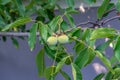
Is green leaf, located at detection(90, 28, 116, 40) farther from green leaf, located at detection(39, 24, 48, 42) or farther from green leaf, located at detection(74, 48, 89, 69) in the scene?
green leaf, located at detection(39, 24, 48, 42)

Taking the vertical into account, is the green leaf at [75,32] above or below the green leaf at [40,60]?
above

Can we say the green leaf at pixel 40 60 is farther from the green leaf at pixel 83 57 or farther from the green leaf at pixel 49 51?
the green leaf at pixel 83 57

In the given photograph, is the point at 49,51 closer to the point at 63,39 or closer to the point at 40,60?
the point at 40,60

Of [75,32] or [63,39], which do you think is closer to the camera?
[63,39]

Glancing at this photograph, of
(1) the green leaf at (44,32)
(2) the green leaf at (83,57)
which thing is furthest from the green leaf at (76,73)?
(1) the green leaf at (44,32)

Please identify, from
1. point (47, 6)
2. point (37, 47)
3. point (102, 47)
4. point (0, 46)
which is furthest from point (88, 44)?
point (0, 46)

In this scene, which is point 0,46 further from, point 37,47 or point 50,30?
point 50,30

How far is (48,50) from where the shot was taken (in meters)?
1.15

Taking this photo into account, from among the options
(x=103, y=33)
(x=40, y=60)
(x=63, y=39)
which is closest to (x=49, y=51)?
(x=40, y=60)

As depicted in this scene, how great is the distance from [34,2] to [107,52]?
42.5 inches

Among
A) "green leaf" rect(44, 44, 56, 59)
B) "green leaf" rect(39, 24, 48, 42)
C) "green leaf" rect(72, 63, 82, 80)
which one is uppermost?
"green leaf" rect(39, 24, 48, 42)

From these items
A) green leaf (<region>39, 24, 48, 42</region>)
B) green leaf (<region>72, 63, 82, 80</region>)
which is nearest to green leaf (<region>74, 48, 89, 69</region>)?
green leaf (<region>72, 63, 82, 80</region>)

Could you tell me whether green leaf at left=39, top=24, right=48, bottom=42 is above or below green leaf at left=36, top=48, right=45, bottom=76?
above

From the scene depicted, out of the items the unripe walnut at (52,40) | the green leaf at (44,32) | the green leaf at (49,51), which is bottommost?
the green leaf at (49,51)
